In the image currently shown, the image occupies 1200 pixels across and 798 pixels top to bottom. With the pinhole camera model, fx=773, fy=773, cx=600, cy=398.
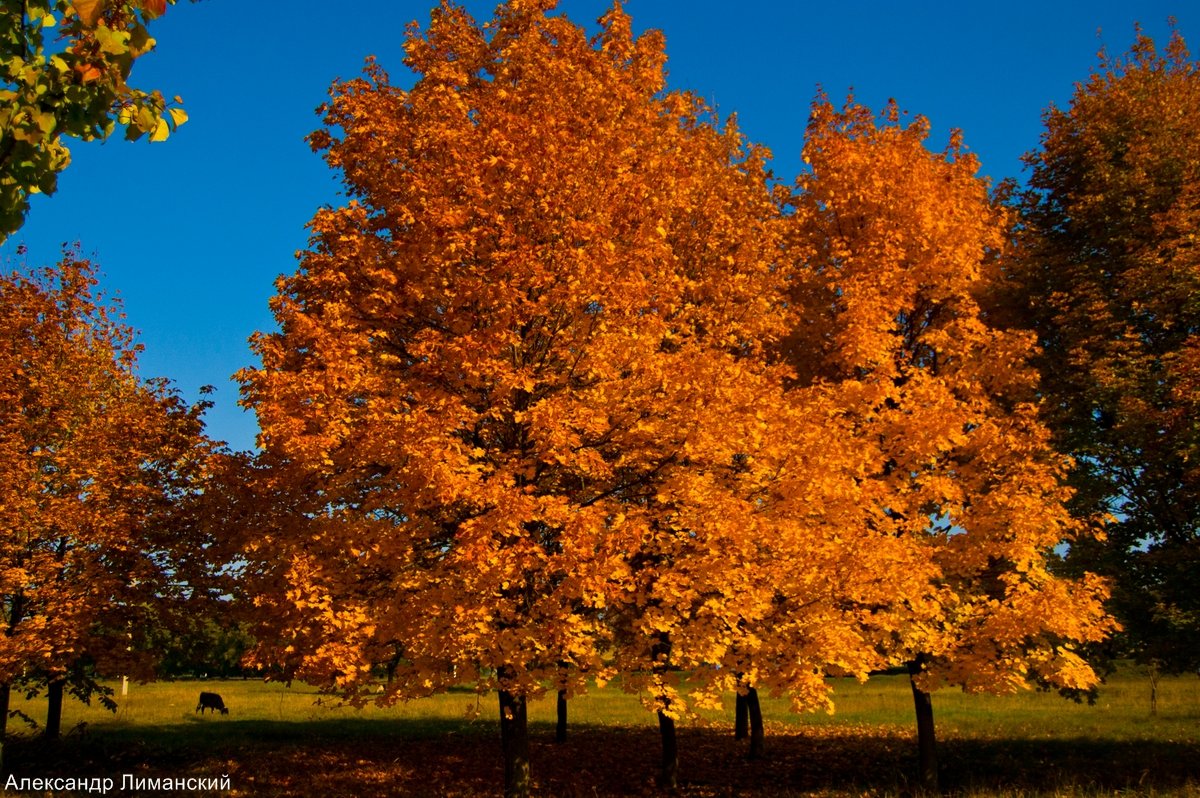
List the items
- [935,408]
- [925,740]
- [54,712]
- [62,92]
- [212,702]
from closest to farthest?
1. [62,92]
2. [935,408]
3. [925,740]
4. [54,712]
5. [212,702]

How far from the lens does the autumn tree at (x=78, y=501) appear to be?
1600cm

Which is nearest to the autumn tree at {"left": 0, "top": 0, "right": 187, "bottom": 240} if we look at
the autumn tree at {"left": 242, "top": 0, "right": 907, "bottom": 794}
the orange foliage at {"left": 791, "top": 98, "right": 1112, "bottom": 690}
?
the autumn tree at {"left": 242, "top": 0, "right": 907, "bottom": 794}

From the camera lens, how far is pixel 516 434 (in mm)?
12102

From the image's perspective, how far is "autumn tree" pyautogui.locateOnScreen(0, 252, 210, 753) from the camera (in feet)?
52.5

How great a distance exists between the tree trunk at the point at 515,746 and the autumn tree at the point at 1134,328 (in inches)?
484

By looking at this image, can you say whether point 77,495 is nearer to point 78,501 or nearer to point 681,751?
point 78,501

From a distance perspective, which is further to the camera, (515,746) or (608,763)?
(608,763)

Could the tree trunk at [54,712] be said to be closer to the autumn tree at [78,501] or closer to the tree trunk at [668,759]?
the autumn tree at [78,501]

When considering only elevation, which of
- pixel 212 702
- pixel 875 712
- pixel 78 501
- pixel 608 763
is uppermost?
pixel 78 501

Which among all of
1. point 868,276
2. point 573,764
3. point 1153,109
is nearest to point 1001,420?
point 868,276

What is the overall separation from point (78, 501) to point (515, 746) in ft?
37.8

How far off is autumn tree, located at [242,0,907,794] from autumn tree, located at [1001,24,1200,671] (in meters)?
7.63

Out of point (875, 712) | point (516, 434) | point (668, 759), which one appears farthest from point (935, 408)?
point (875, 712)

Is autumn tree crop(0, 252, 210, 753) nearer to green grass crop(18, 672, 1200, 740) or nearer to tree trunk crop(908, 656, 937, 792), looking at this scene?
green grass crop(18, 672, 1200, 740)
